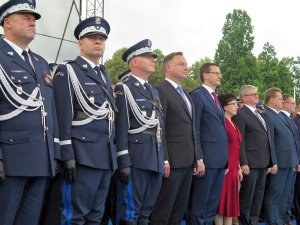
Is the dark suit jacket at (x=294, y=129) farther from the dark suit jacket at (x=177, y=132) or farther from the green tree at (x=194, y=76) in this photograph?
the green tree at (x=194, y=76)

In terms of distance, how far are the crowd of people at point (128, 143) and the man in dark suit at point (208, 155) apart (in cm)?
1

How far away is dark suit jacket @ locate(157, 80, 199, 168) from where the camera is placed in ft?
15.3

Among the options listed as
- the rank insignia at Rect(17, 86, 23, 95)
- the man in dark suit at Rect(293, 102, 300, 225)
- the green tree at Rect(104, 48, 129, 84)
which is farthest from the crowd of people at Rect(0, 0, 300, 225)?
the green tree at Rect(104, 48, 129, 84)

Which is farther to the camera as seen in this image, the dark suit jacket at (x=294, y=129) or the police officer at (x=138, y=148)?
the dark suit jacket at (x=294, y=129)

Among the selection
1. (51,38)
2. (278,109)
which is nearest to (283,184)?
(278,109)

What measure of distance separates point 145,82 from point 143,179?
945mm

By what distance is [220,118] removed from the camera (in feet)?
17.0

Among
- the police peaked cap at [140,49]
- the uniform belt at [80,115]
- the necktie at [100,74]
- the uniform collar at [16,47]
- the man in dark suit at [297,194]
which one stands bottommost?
the man in dark suit at [297,194]

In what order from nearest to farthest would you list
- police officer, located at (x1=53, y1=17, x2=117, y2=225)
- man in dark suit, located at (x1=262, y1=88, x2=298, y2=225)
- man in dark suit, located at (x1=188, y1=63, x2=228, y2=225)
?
police officer, located at (x1=53, y1=17, x2=117, y2=225) < man in dark suit, located at (x1=188, y1=63, x2=228, y2=225) < man in dark suit, located at (x1=262, y1=88, x2=298, y2=225)

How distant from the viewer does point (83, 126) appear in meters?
3.64

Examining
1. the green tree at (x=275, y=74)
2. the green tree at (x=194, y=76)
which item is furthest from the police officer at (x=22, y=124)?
the green tree at (x=194, y=76)

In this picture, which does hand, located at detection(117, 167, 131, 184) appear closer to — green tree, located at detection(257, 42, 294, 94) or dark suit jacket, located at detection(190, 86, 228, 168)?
dark suit jacket, located at detection(190, 86, 228, 168)

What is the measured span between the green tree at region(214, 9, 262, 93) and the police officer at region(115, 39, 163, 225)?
31432 mm

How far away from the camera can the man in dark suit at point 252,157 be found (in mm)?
5680
